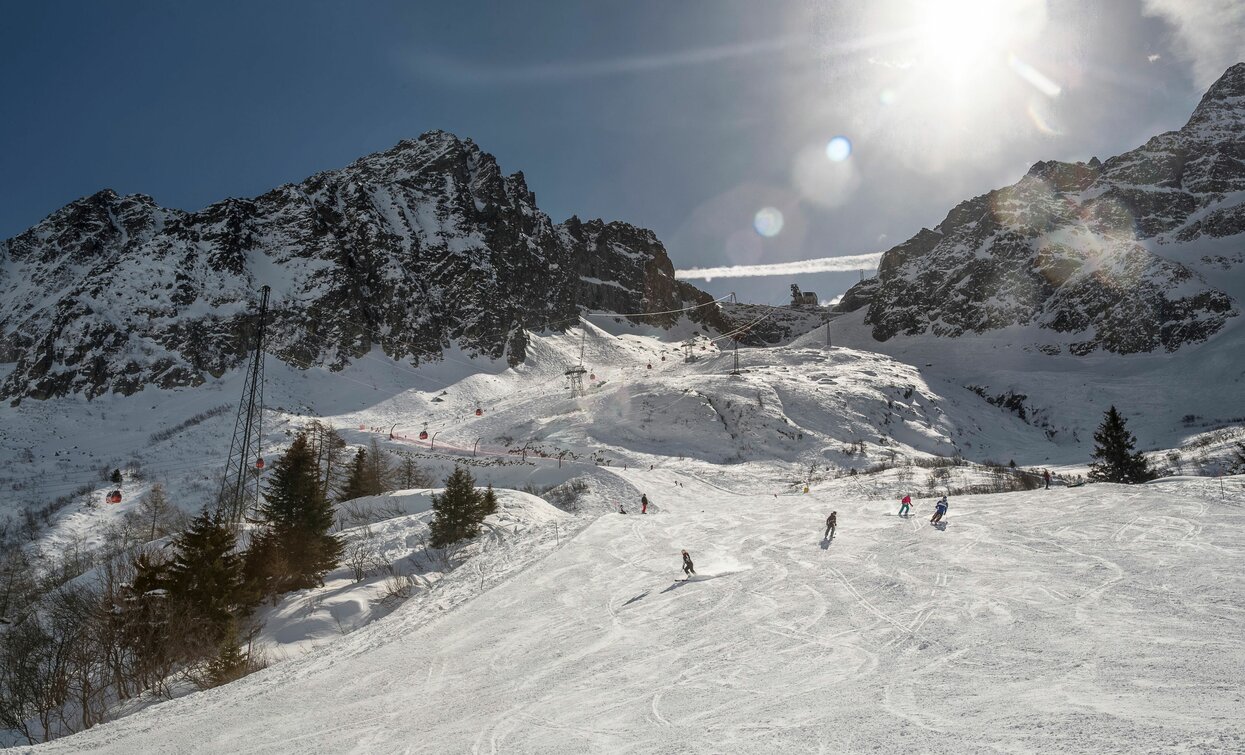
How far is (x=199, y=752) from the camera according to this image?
8.30m

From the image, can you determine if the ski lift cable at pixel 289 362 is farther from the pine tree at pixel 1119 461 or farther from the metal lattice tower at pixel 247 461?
the pine tree at pixel 1119 461

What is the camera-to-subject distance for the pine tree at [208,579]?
52.7 ft

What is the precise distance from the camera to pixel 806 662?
980 cm

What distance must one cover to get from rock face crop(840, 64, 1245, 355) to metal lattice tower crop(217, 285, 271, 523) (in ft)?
406

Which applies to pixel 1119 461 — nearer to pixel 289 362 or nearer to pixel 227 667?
pixel 227 667

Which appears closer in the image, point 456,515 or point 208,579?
point 208,579

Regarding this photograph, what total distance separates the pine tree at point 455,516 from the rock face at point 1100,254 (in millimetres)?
116855

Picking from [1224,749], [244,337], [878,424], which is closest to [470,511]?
[1224,749]

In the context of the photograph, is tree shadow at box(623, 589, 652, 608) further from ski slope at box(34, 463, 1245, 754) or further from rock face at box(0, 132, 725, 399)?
rock face at box(0, 132, 725, 399)

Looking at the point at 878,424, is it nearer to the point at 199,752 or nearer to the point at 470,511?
the point at 470,511

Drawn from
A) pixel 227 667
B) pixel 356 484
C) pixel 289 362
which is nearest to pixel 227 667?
pixel 227 667

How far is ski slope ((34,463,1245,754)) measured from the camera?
7.04 meters

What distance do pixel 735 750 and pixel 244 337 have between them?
110 m

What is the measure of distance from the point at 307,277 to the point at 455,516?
10232 centimetres
